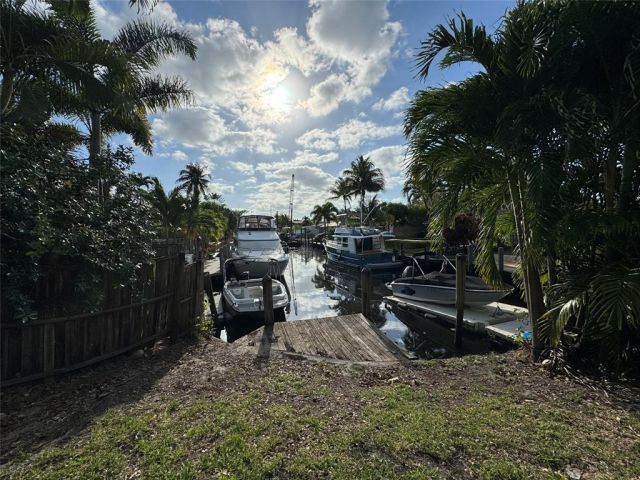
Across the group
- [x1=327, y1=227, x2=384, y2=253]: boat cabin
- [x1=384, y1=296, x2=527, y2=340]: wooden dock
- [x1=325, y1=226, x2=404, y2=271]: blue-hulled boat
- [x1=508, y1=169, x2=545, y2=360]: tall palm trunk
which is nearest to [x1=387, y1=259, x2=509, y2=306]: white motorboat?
[x1=384, y1=296, x2=527, y2=340]: wooden dock

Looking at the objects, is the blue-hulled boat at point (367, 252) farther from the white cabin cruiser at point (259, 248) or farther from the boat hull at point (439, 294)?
the boat hull at point (439, 294)

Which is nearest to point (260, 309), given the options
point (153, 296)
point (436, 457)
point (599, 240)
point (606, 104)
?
point (153, 296)

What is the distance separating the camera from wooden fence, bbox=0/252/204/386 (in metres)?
3.93

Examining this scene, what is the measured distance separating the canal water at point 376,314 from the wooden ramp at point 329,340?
96cm

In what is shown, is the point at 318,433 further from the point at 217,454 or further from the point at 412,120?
the point at 412,120

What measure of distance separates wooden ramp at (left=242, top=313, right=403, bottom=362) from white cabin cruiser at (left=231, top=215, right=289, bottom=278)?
6.58 meters

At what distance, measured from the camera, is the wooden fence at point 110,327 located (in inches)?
155

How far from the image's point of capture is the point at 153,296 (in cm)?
567

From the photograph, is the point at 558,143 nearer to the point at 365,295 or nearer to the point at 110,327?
the point at 365,295

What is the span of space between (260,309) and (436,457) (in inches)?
291

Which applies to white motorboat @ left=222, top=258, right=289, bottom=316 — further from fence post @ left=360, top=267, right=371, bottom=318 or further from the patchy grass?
the patchy grass

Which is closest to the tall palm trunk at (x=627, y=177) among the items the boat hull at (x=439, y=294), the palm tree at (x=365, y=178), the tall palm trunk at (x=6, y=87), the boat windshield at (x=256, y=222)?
the boat hull at (x=439, y=294)

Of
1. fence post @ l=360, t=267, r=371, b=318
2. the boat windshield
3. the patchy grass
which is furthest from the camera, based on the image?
the boat windshield

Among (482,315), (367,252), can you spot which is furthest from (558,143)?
(367,252)
